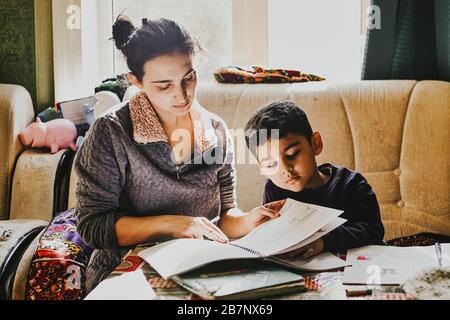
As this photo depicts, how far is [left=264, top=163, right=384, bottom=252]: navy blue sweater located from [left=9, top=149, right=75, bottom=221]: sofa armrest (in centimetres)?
73

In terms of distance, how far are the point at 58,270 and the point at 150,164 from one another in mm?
315

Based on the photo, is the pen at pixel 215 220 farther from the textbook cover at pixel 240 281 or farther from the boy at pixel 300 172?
the textbook cover at pixel 240 281

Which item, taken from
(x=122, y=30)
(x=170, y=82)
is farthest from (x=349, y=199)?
(x=122, y=30)

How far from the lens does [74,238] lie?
134cm

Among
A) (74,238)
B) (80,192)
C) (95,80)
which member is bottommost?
(74,238)

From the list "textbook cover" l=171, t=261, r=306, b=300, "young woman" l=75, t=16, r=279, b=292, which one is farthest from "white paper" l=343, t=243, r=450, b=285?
"young woman" l=75, t=16, r=279, b=292

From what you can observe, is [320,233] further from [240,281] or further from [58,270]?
[58,270]

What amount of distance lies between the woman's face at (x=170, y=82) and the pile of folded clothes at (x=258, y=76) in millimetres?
374

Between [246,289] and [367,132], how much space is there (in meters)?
0.80

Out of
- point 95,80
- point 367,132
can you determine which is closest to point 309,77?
point 367,132

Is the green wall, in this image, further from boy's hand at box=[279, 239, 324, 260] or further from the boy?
boy's hand at box=[279, 239, 324, 260]

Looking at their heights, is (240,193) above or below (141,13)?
below

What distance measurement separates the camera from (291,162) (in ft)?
3.95
